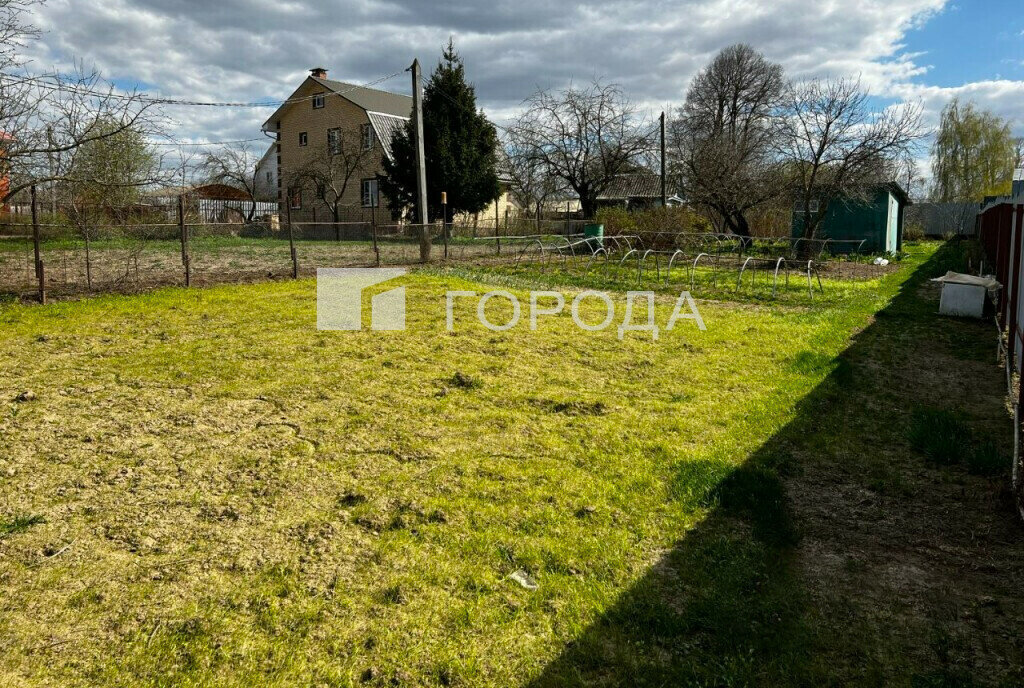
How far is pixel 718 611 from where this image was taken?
2713mm

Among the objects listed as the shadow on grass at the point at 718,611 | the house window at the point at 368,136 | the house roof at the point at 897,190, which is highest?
the house window at the point at 368,136

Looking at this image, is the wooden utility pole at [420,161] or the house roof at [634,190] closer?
the wooden utility pole at [420,161]

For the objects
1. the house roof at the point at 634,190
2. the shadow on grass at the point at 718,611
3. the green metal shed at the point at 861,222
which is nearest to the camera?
the shadow on grass at the point at 718,611

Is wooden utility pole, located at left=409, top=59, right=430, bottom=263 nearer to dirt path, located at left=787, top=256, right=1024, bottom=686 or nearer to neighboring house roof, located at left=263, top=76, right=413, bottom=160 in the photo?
dirt path, located at left=787, top=256, right=1024, bottom=686

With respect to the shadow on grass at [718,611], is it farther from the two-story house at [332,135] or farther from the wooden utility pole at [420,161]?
the two-story house at [332,135]

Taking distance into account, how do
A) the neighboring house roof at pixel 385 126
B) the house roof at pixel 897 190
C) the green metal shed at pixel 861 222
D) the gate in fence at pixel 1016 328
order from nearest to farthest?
the gate in fence at pixel 1016 328 < the house roof at pixel 897 190 < the green metal shed at pixel 861 222 < the neighboring house roof at pixel 385 126

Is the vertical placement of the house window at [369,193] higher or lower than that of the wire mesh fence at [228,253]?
higher

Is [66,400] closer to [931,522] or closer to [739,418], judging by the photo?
Answer: [739,418]

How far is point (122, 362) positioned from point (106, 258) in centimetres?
1054

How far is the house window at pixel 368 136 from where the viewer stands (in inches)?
1308

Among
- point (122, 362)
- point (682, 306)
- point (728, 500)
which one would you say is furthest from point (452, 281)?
point (728, 500)

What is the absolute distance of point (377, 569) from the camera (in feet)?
9.77

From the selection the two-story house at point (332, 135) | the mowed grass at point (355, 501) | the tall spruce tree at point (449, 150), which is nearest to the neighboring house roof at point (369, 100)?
the two-story house at point (332, 135)

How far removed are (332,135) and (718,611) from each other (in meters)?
36.2
